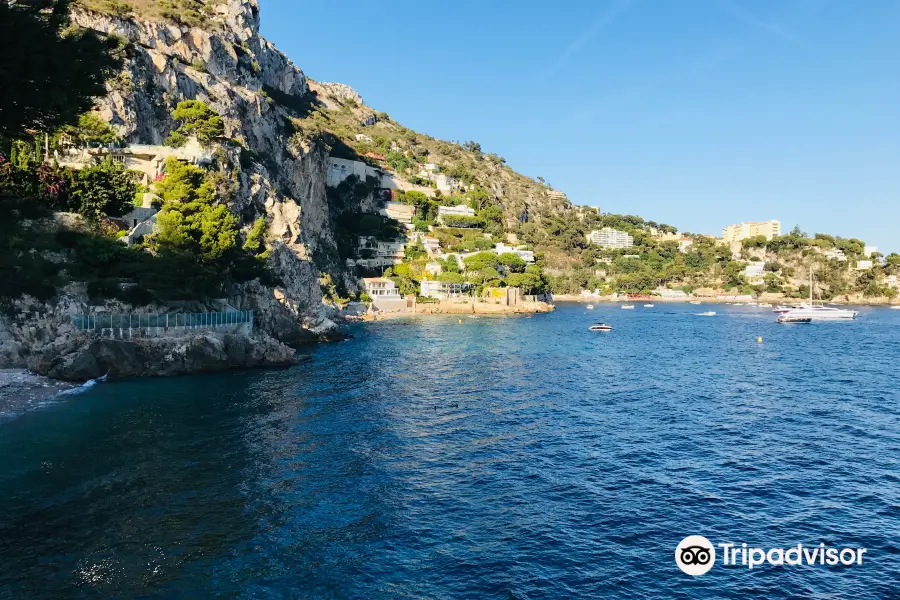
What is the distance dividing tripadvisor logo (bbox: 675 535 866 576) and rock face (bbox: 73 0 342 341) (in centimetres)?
4287

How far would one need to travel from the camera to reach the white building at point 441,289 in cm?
12400

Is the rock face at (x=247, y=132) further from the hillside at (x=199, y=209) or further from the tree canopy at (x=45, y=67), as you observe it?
the tree canopy at (x=45, y=67)

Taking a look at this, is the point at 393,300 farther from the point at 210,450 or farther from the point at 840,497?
the point at 840,497

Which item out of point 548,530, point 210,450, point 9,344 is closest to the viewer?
point 548,530

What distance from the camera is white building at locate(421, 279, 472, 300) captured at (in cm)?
12400

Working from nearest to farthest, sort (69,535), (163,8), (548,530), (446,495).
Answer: (69,535) < (548,530) < (446,495) < (163,8)

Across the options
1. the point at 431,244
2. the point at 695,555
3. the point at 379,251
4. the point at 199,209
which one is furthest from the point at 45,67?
the point at 431,244

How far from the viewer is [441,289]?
124562 mm

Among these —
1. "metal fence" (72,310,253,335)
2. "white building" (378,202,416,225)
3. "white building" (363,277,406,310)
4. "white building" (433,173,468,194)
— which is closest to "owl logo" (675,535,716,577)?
"metal fence" (72,310,253,335)

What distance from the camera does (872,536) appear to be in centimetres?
1728

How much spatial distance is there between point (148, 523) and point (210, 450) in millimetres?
7537

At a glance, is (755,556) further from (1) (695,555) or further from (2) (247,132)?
(2) (247,132)

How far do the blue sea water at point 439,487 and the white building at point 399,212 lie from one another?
113 meters

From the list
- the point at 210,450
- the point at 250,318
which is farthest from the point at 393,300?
the point at 210,450
